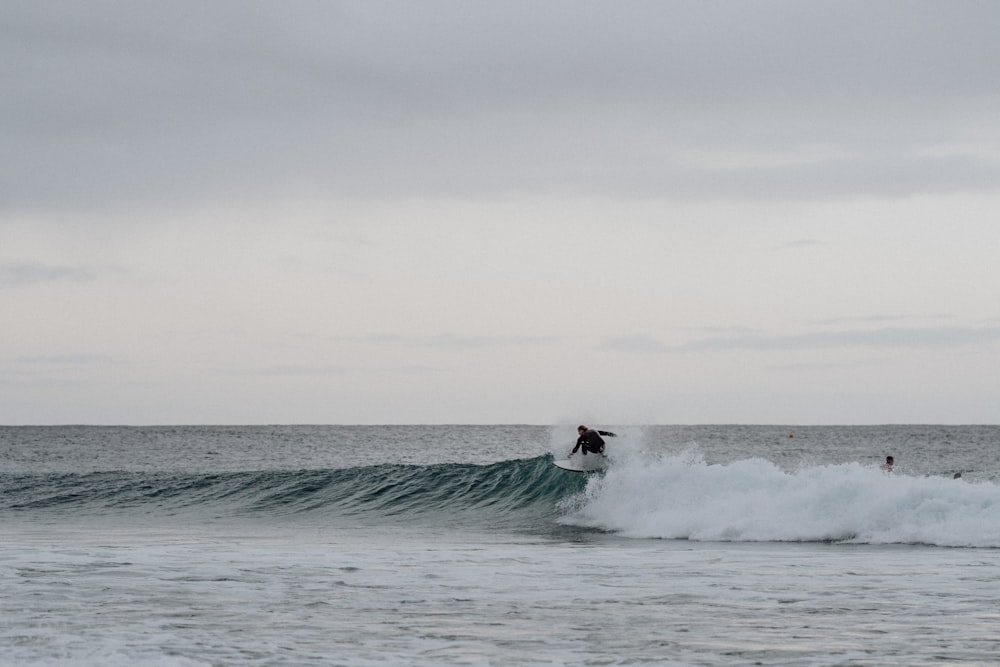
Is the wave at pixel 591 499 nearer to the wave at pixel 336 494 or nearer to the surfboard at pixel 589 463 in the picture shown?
the wave at pixel 336 494

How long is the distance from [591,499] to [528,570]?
11837 millimetres

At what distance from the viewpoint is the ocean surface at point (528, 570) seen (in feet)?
32.9

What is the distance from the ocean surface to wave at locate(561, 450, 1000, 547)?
0.19 feet

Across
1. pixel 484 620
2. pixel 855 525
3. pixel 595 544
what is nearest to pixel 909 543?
pixel 855 525

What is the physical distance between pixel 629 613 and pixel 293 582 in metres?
4.69

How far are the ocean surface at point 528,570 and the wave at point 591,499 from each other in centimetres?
7

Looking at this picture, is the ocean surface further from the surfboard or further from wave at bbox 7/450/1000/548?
the surfboard

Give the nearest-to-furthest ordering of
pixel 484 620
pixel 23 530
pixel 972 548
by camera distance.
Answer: pixel 484 620 → pixel 972 548 → pixel 23 530

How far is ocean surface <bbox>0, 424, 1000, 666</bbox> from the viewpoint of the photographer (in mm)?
10016

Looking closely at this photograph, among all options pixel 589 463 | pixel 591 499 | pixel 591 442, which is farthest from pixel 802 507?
pixel 589 463

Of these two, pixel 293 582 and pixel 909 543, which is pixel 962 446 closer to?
pixel 909 543

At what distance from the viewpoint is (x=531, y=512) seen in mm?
28328

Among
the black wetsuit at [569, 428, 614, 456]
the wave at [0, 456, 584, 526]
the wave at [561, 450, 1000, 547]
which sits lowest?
the wave at [0, 456, 584, 526]

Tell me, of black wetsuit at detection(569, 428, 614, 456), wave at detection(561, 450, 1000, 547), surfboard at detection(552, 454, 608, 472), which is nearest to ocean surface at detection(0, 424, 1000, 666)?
wave at detection(561, 450, 1000, 547)
